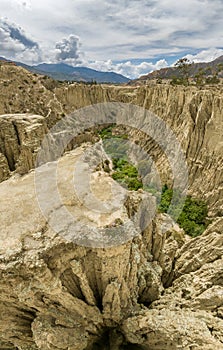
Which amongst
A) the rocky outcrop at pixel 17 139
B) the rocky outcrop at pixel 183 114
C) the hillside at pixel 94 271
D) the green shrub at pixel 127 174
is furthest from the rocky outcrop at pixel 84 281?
the green shrub at pixel 127 174

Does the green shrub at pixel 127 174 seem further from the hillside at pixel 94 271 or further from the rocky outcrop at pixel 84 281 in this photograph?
the rocky outcrop at pixel 84 281

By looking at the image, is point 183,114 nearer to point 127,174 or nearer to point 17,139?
point 127,174

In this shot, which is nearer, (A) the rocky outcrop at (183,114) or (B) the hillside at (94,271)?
(B) the hillside at (94,271)

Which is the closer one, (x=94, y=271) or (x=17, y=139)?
(x=94, y=271)

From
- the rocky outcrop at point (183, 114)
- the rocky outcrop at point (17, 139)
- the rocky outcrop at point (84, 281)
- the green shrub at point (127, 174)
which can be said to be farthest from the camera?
the green shrub at point (127, 174)

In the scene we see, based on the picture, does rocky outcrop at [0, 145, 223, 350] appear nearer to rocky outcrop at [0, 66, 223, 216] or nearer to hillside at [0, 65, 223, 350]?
hillside at [0, 65, 223, 350]

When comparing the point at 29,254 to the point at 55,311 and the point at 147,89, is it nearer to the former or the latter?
the point at 55,311

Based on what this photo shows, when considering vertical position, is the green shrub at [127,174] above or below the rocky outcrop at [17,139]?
below

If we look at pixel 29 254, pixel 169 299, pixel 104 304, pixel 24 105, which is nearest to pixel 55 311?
pixel 104 304

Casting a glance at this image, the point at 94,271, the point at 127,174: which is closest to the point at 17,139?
the point at 94,271
